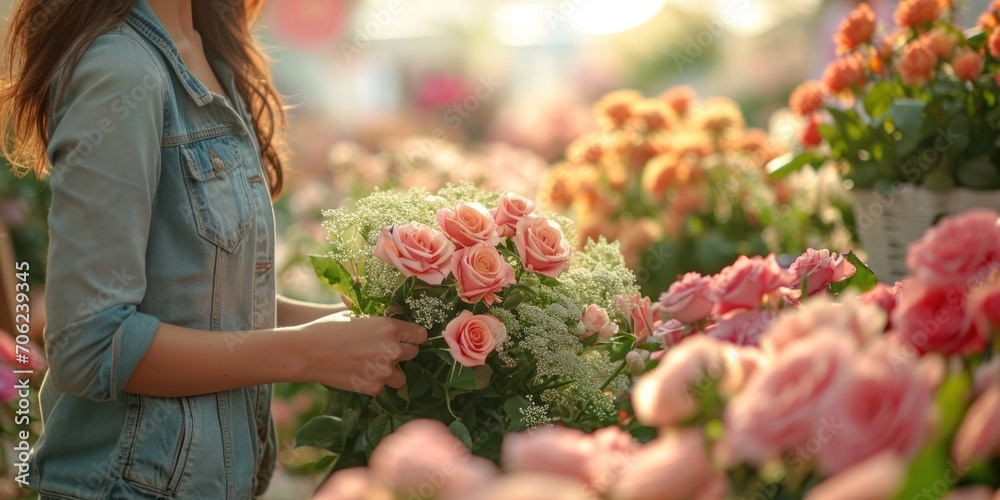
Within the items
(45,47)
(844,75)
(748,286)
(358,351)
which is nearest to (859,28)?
(844,75)

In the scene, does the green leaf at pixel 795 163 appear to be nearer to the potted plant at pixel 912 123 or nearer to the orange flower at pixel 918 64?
the potted plant at pixel 912 123

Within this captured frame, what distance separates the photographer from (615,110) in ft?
7.42

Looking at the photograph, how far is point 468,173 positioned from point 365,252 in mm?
1570

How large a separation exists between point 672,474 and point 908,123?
123cm

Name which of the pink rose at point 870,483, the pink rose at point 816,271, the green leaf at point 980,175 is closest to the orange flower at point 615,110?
the green leaf at point 980,175

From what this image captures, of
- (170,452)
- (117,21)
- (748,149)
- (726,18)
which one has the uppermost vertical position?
(117,21)

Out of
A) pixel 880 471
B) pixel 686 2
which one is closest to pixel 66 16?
pixel 880 471

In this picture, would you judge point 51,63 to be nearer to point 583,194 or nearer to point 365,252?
point 365,252

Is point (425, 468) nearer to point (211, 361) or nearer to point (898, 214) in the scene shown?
point (211, 361)

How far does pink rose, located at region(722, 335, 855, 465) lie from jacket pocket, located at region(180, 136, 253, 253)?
819mm

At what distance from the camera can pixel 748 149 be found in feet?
7.39

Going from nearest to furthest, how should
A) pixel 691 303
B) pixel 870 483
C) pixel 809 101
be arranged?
pixel 870 483 → pixel 691 303 → pixel 809 101

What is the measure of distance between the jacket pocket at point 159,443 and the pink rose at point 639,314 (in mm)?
594

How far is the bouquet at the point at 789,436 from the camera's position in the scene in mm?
449
